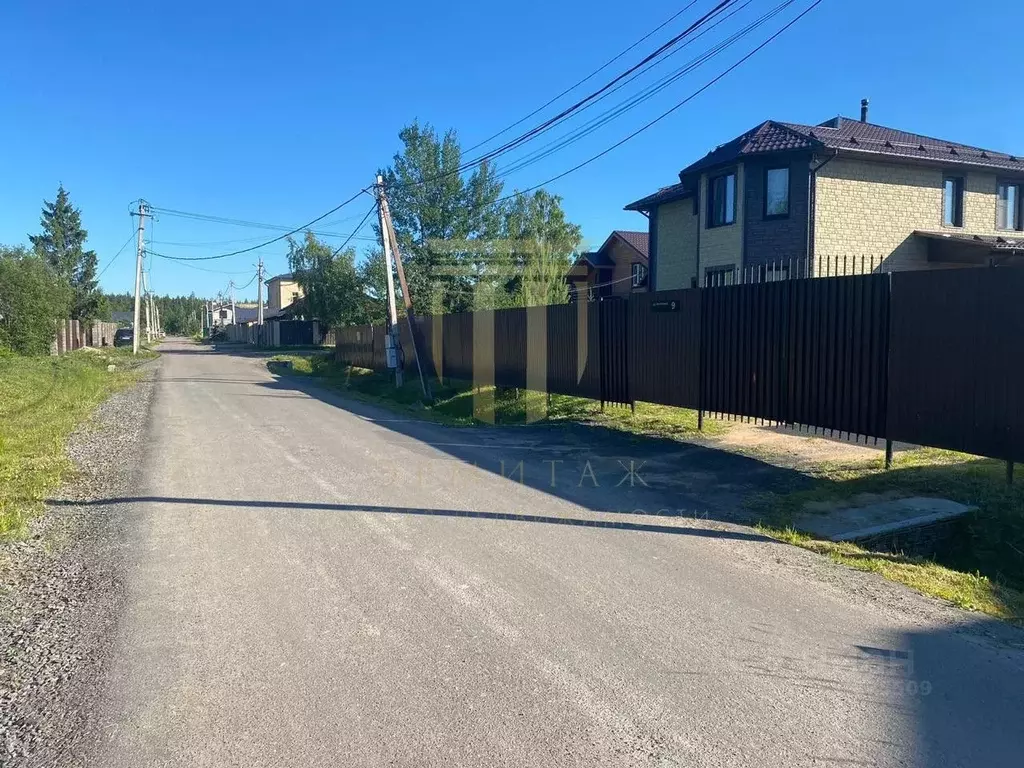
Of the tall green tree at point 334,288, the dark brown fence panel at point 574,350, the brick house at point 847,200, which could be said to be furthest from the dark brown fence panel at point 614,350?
the tall green tree at point 334,288

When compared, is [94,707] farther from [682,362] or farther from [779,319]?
[682,362]

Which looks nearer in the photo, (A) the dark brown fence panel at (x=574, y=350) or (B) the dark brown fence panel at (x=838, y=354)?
(B) the dark brown fence panel at (x=838, y=354)

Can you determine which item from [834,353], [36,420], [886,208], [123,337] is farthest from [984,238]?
[123,337]

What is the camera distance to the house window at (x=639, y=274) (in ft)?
104

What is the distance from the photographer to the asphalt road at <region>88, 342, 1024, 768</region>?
3131mm

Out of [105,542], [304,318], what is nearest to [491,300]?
[105,542]

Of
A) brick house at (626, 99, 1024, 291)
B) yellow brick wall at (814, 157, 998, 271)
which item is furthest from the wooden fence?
yellow brick wall at (814, 157, 998, 271)

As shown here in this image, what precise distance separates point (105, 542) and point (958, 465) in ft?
29.3

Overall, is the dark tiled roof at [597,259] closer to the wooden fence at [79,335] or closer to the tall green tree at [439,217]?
the tall green tree at [439,217]

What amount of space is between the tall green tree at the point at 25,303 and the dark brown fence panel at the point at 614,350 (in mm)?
26915

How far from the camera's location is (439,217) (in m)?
39.0

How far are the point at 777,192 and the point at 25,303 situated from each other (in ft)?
95.7

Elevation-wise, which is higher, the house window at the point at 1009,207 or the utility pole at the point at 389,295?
the house window at the point at 1009,207

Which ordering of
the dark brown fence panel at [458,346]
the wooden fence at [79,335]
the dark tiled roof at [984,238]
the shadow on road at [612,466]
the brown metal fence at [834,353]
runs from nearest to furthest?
1. the brown metal fence at [834,353]
2. the shadow on road at [612,466]
3. the dark brown fence panel at [458,346]
4. the dark tiled roof at [984,238]
5. the wooden fence at [79,335]
